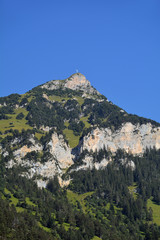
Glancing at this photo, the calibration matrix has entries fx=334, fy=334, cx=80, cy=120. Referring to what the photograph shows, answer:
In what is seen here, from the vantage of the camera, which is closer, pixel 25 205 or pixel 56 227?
pixel 56 227

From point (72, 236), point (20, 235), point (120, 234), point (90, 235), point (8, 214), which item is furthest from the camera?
point (120, 234)

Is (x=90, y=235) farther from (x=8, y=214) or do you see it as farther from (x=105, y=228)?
(x=8, y=214)

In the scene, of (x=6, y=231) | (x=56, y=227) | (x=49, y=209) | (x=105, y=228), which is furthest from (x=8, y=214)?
(x=105, y=228)

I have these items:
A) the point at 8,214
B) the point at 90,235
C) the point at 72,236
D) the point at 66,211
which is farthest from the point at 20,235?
the point at 66,211

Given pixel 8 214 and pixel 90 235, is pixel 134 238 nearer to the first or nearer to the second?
pixel 90 235

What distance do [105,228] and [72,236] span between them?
119ft

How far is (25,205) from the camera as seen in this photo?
188 meters

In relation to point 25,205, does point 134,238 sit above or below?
below

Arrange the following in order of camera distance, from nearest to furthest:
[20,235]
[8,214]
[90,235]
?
[20,235] → [8,214] → [90,235]

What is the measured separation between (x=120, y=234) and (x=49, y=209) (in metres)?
42.3

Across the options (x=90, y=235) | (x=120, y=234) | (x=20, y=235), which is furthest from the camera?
(x=120, y=234)

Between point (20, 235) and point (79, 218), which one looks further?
point (79, 218)

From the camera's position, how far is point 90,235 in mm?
174250

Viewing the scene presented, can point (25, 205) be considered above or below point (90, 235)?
above
